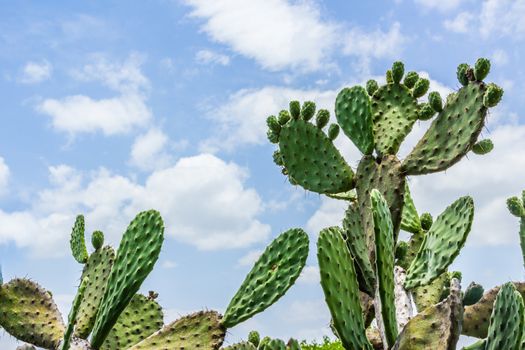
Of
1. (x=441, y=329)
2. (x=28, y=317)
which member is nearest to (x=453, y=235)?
(x=441, y=329)

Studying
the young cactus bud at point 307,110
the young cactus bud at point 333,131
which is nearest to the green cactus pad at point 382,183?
the young cactus bud at point 333,131

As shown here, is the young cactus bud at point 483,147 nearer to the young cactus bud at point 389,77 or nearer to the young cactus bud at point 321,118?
the young cactus bud at point 389,77

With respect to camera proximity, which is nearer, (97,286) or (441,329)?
(441,329)

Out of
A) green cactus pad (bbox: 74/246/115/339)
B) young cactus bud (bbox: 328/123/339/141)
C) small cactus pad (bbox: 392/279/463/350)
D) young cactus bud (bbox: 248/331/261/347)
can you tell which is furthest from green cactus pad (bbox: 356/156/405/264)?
green cactus pad (bbox: 74/246/115/339)

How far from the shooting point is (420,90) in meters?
4.53

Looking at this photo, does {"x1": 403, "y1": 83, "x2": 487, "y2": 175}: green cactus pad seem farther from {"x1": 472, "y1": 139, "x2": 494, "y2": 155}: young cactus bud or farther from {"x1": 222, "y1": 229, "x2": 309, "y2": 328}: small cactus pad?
{"x1": 222, "y1": 229, "x2": 309, "y2": 328}: small cactus pad

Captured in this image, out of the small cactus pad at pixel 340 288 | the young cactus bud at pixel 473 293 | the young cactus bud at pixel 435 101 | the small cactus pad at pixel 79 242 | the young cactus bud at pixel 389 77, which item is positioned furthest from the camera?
the young cactus bud at pixel 389 77

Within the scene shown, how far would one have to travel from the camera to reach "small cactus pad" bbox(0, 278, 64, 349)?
4242mm

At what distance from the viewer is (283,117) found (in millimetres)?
4422

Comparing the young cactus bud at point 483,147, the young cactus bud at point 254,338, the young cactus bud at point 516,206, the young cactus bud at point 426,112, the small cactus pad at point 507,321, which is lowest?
the small cactus pad at point 507,321

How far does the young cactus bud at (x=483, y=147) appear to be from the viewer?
4211mm

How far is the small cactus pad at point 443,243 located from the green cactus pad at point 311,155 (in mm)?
639

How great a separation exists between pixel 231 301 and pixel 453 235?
42.8 inches

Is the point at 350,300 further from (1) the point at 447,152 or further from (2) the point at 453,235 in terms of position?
(1) the point at 447,152
